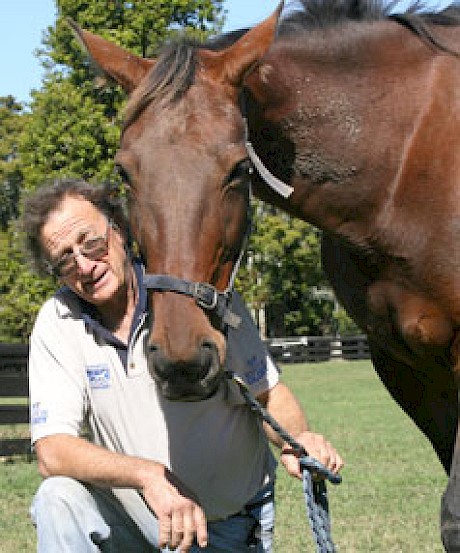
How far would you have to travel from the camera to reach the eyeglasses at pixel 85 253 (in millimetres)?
3656

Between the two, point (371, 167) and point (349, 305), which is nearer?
point (371, 167)

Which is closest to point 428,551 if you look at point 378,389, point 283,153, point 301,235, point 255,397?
point 255,397

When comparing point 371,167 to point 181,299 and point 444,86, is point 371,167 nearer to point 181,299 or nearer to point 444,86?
point 444,86

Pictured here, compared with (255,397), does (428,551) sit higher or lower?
lower

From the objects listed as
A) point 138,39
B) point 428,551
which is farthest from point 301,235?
point 428,551

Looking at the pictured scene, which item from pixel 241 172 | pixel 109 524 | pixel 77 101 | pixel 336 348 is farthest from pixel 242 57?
pixel 336 348

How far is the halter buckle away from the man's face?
2.02 ft

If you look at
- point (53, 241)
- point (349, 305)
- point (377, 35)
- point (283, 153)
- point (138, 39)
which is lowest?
point (349, 305)

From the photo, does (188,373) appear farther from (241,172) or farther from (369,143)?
(369,143)

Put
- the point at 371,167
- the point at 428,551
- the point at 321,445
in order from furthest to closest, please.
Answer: the point at 428,551 < the point at 371,167 < the point at 321,445

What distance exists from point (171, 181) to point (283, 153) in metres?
0.84

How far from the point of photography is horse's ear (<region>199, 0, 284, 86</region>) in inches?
134

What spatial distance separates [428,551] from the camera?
18.6 feet

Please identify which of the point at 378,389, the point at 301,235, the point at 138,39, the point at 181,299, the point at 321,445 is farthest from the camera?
the point at 301,235
